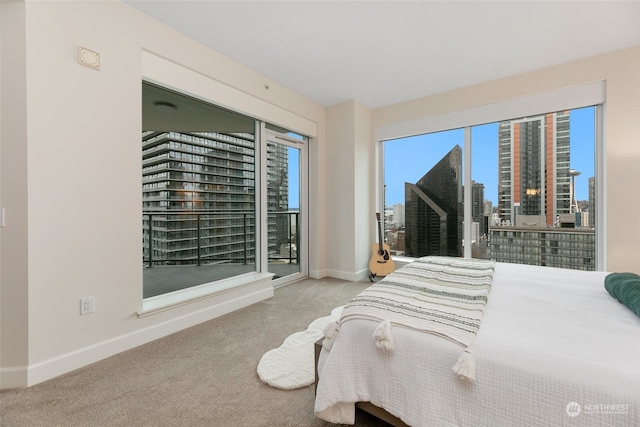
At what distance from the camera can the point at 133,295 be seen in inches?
88.0

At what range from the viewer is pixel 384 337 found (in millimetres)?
1141

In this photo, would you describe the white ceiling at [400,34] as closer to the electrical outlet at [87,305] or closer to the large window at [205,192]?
the large window at [205,192]

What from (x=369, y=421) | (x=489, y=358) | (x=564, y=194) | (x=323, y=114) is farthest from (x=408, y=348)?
(x=323, y=114)

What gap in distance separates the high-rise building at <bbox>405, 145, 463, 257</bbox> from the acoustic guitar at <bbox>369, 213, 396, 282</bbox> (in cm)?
48

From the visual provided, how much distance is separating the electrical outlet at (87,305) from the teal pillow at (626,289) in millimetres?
3124

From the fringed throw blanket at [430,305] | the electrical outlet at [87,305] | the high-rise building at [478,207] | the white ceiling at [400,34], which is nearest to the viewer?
the fringed throw blanket at [430,305]

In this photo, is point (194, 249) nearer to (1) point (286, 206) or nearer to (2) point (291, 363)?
(1) point (286, 206)

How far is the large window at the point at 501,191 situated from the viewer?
3271 mm

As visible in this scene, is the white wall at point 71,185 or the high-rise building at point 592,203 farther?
the high-rise building at point 592,203

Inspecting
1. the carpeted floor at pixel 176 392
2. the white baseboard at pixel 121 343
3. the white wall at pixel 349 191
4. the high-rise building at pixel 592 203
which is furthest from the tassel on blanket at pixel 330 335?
the high-rise building at pixel 592 203

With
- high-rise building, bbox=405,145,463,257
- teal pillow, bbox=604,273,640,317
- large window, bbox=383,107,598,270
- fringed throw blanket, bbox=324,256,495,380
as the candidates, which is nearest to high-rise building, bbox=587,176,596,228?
large window, bbox=383,107,598,270

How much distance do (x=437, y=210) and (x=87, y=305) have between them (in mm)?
4178

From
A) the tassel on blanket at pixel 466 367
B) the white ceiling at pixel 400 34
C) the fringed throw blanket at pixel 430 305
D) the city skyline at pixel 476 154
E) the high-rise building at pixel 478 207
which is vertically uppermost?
the white ceiling at pixel 400 34

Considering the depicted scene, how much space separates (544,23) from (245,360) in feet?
12.2
